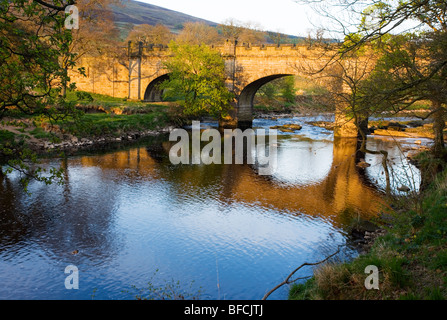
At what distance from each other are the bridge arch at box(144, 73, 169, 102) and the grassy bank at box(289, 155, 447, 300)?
116ft

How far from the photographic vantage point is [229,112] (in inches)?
1496

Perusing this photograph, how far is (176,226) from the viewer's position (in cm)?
1222

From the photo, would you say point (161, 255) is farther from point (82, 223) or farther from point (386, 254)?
point (386, 254)

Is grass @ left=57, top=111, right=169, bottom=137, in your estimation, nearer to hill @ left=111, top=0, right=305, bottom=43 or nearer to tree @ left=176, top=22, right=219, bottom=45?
tree @ left=176, top=22, right=219, bottom=45

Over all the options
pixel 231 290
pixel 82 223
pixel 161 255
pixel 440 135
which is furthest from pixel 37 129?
pixel 440 135

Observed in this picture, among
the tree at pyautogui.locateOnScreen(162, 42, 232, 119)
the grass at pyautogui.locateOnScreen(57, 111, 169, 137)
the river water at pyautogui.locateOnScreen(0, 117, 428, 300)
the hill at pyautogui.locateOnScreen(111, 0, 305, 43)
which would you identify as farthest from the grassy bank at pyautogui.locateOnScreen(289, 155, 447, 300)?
the hill at pyautogui.locateOnScreen(111, 0, 305, 43)

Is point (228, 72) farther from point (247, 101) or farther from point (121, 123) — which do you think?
point (121, 123)

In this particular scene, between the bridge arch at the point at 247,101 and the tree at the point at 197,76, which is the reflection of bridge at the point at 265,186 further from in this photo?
the bridge arch at the point at 247,101

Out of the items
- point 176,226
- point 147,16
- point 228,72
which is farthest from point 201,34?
point 147,16

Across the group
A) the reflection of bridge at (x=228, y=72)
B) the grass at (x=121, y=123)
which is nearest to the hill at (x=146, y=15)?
the reflection of bridge at (x=228, y=72)

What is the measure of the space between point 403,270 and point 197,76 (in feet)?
98.0

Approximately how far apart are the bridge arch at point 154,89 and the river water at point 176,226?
22.0m

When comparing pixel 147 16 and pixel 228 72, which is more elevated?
pixel 147 16

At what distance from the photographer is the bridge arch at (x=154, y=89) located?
41.6m
